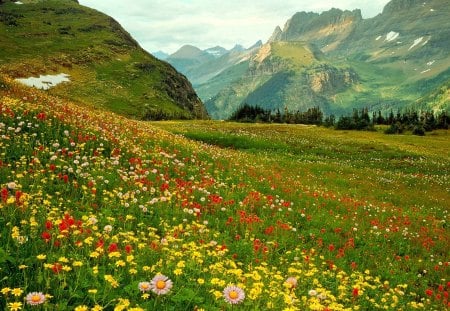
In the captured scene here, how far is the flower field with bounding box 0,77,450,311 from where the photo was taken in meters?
6.07

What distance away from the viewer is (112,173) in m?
13.1

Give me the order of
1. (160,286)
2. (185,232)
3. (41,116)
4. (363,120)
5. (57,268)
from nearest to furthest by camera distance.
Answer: (160,286), (57,268), (185,232), (41,116), (363,120)

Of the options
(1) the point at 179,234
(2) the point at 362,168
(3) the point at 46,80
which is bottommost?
(2) the point at 362,168

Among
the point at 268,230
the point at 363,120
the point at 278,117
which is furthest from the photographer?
the point at 278,117

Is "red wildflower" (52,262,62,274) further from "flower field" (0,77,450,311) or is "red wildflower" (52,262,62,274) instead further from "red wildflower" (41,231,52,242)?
"red wildflower" (41,231,52,242)

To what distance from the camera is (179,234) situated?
386 inches

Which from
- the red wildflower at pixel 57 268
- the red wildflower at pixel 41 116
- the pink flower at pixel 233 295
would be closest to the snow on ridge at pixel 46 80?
the red wildflower at pixel 41 116

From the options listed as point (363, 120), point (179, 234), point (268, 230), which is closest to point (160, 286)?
point (179, 234)

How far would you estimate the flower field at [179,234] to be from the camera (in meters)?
6.07

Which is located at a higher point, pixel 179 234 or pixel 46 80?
pixel 46 80

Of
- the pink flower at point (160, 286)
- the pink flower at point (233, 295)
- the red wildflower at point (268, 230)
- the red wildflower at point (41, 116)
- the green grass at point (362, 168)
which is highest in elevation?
the red wildflower at point (41, 116)

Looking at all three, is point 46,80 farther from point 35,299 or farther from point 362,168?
point 35,299

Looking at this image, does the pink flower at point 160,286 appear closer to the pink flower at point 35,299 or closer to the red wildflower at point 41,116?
the pink flower at point 35,299

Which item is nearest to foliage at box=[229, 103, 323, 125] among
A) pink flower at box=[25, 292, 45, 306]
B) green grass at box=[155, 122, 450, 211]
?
green grass at box=[155, 122, 450, 211]
